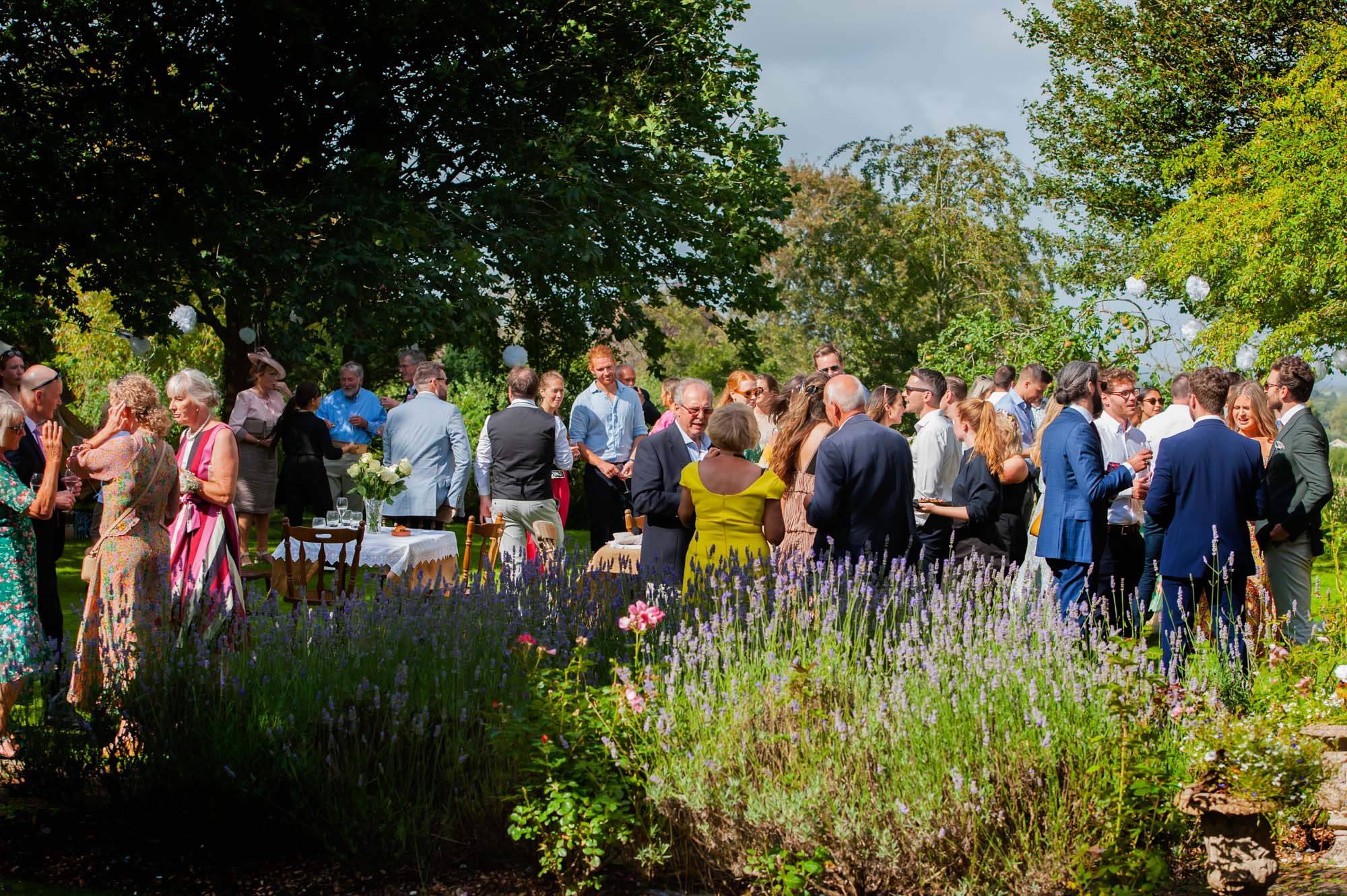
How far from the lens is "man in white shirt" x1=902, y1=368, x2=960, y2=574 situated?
7.51 m

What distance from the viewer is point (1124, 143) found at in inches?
1161

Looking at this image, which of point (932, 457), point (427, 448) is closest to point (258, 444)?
point (427, 448)

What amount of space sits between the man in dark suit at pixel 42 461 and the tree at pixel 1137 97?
22.6 metres

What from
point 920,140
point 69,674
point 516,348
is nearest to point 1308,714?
point 69,674

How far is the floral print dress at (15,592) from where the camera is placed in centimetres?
546

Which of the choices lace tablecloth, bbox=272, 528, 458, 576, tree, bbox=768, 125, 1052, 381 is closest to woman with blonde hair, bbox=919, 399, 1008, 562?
lace tablecloth, bbox=272, 528, 458, 576

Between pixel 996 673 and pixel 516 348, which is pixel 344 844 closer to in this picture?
pixel 996 673

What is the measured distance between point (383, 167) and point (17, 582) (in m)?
12.5

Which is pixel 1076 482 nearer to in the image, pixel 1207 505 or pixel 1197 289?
pixel 1207 505

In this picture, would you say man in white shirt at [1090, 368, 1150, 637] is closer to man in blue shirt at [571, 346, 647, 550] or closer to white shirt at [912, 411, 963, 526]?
white shirt at [912, 411, 963, 526]

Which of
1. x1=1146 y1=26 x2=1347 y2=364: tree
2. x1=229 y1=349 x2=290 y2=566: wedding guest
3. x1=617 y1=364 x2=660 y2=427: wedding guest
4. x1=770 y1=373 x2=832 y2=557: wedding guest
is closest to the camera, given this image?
x1=770 y1=373 x2=832 y2=557: wedding guest

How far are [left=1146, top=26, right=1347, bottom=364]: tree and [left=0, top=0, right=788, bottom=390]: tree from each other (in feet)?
21.5

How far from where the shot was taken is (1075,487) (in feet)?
22.5

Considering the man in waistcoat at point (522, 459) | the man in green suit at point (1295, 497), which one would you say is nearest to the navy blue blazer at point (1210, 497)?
the man in green suit at point (1295, 497)
